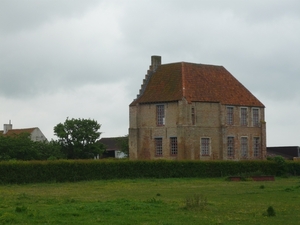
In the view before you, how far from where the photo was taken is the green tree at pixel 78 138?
84.5m

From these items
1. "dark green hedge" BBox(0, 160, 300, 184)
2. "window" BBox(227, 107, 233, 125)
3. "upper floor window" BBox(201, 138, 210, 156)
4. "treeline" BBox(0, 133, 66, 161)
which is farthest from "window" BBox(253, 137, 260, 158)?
"treeline" BBox(0, 133, 66, 161)

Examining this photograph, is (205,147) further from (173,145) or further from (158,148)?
(158,148)

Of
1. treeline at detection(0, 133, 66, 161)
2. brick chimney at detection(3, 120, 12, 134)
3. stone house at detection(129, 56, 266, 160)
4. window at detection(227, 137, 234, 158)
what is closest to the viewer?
stone house at detection(129, 56, 266, 160)

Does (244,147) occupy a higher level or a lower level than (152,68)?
lower

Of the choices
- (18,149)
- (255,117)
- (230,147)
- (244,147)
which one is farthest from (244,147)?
(18,149)

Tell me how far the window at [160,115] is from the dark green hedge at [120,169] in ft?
31.0

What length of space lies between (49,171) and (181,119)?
18.1 metres

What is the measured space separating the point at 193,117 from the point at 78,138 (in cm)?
2545

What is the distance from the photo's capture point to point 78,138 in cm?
8600

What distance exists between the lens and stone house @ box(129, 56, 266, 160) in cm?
6475

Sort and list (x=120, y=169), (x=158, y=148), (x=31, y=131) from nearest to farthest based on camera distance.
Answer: (x=120, y=169), (x=158, y=148), (x=31, y=131)

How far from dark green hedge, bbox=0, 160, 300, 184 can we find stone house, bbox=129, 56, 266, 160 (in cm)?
627

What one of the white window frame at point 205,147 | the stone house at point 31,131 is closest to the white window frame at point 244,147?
the white window frame at point 205,147

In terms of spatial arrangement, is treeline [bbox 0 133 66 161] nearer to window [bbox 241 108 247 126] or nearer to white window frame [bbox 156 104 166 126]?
white window frame [bbox 156 104 166 126]
